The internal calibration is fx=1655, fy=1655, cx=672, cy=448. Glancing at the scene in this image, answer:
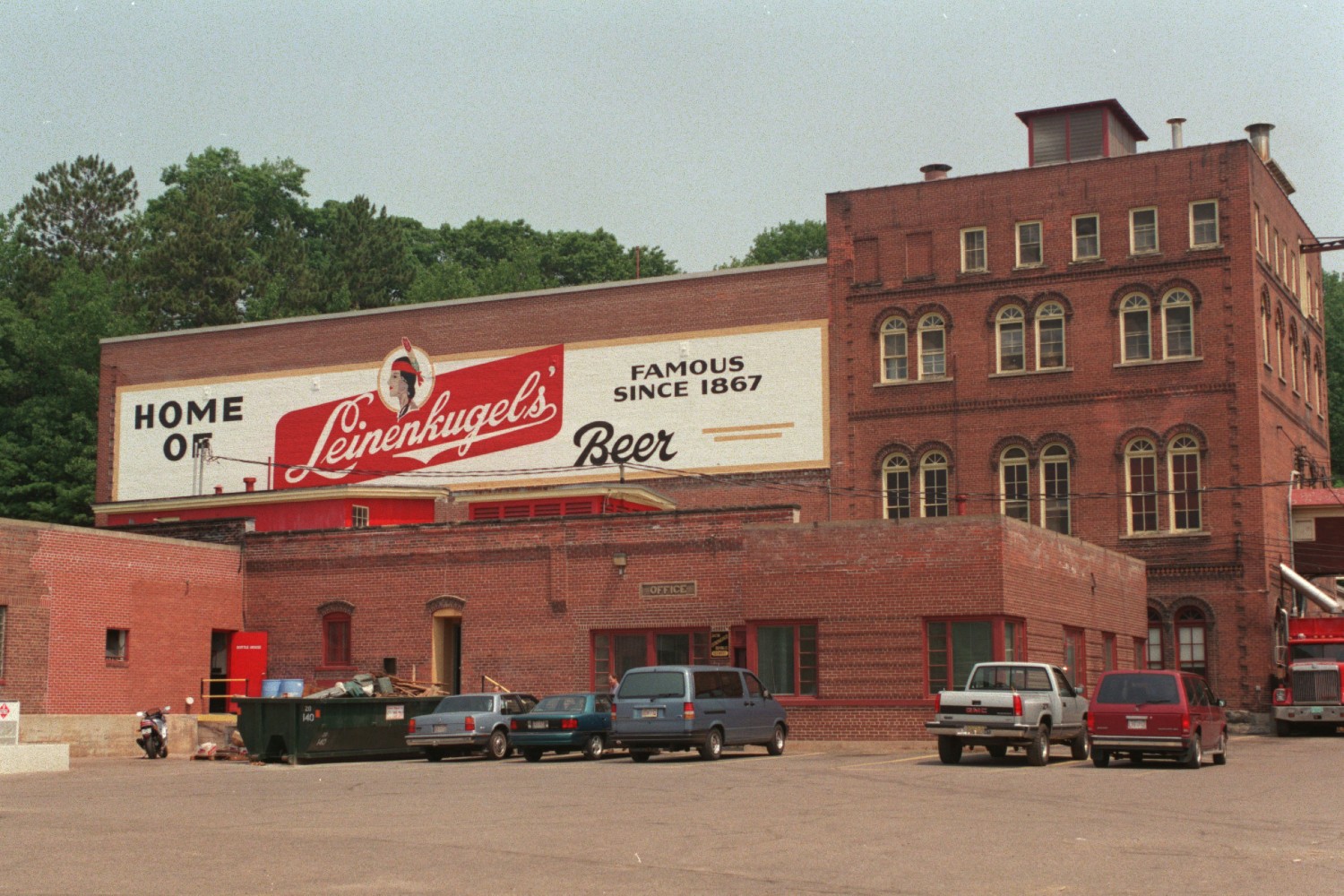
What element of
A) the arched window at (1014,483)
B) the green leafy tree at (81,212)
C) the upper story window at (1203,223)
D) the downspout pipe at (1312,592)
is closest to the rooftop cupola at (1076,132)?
the upper story window at (1203,223)

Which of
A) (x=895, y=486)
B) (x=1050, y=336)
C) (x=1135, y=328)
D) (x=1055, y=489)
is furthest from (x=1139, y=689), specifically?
(x=1050, y=336)

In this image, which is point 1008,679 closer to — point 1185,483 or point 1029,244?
point 1185,483

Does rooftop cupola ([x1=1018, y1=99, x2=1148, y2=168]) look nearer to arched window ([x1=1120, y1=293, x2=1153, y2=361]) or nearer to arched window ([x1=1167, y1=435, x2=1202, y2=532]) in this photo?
arched window ([x1=1120, y1=293, x2=1153, y2=361])

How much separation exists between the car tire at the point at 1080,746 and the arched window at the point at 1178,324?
20.9m

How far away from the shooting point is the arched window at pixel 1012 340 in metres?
49.8

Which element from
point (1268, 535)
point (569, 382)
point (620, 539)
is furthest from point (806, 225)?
point (620, 539)

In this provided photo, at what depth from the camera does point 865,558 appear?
36156 mm

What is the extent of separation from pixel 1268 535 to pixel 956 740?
911 inches

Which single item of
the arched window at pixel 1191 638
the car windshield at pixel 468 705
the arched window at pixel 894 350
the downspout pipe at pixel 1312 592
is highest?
the arched window at pixel 894 350

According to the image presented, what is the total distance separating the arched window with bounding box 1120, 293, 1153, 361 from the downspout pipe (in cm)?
736

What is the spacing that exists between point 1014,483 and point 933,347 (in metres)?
4.92

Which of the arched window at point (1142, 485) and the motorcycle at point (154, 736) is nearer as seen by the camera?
the motorcycle at point (154, 736)

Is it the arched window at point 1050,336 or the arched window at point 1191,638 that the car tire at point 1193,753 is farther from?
the arched window at point 1050,336

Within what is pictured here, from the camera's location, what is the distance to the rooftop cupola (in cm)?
5178
